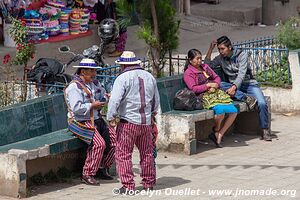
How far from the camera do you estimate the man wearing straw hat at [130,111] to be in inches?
351

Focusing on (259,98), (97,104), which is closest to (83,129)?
(97,104)

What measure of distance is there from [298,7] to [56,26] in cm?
764

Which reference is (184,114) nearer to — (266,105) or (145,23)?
(266,105)

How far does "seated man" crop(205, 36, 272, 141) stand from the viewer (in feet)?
38.2

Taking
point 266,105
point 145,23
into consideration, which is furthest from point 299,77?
point 145,23

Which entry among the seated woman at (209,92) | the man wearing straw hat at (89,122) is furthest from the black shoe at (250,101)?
the man wearing straw hat at (89,122)

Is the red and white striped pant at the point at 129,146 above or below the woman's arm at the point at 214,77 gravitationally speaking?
below

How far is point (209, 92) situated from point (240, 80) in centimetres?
66

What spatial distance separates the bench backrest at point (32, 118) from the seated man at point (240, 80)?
2.58m

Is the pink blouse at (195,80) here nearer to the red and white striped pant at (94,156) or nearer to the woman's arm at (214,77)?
the woman's arm at (214,77)

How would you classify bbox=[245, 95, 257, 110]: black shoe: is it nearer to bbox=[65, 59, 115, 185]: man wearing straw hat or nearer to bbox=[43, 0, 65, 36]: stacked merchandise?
bbox=[65, 59, 115, 185]: man wearing straw hat

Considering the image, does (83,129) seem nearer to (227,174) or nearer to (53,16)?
(227,174)

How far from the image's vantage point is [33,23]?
16656mm

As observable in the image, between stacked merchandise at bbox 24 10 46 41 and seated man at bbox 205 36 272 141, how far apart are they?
18.4 ft
